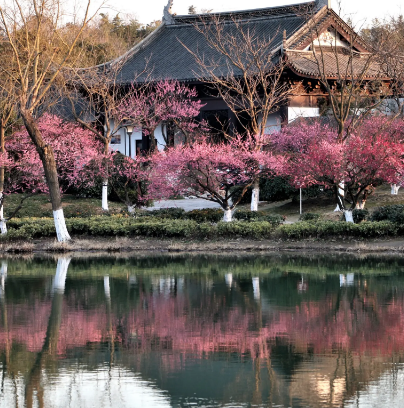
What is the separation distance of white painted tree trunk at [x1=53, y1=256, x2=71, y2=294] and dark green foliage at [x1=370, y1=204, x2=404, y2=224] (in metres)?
8.83

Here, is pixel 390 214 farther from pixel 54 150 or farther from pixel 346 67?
pixel 54 150

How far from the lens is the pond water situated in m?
7.92

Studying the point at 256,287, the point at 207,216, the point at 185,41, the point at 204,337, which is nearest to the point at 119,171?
the point at 207,216

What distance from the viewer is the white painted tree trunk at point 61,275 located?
14.9 m

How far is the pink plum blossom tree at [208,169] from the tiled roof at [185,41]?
10883mm

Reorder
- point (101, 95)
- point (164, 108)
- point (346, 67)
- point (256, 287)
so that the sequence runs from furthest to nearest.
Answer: point (164, 108) → point (101, 95) → point (346, 67) → point (256, 287)

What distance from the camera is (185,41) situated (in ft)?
124

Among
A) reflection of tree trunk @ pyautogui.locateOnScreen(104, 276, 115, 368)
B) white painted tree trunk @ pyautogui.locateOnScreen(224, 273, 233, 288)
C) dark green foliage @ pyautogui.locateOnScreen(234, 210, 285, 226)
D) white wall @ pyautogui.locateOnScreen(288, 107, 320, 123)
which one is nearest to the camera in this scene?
reflection of tree trunk @ pyautogui.locateOnScreen(104, 276, 115, 368)

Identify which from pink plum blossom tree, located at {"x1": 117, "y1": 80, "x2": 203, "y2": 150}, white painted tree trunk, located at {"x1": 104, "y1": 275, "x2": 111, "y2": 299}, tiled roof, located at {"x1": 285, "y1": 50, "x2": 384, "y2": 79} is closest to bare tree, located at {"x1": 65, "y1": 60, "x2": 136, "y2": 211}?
pink plum blossom tree, located at {"x1": 117, "y1": 80, "x2": 203, "y2": 150}

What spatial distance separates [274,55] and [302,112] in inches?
113

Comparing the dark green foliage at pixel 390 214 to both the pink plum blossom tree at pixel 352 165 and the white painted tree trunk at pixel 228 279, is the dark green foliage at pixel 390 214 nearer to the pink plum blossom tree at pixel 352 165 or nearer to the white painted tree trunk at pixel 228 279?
the pink plum blossom tree at pixel 352 165

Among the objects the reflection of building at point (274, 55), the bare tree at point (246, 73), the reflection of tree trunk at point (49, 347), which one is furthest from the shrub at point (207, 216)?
the reflection of tree trunk at point (49, 347)

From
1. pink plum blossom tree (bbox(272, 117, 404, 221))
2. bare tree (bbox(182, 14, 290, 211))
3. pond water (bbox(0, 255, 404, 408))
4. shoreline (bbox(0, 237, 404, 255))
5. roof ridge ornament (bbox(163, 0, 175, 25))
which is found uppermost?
roof ridge ornament (bbox(163, 0, 175, 25))

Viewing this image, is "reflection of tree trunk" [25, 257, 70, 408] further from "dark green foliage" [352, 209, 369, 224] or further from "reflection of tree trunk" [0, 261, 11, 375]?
"dark green foliage" [352, 209, 369, 224]
